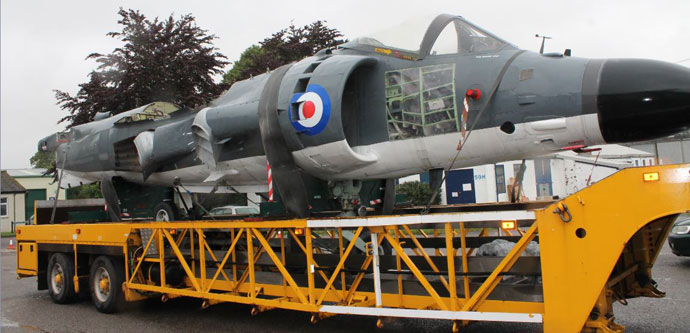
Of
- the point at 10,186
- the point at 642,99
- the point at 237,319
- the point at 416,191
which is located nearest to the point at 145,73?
the point at 416,191

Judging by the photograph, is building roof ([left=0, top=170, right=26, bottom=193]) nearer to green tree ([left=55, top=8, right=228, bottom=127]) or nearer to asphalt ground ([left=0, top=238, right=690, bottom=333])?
green tree ([left=55, top=8, right=228, bottom=127])

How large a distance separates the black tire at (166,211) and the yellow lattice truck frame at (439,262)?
4.40ft

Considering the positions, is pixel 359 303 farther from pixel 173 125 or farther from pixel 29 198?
pixel 29 198

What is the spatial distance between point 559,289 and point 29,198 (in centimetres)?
4331

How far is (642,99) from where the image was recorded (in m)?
4.59

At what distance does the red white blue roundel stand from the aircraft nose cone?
272 centimetres

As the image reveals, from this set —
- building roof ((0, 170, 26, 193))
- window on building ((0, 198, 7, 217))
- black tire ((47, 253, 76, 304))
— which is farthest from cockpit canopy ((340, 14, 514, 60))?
window on building ((0, 198, 7, 217))

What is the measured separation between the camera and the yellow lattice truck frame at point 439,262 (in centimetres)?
407

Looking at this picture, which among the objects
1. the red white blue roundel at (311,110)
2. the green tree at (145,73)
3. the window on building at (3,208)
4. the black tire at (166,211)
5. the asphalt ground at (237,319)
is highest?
the green tree at (145,73)

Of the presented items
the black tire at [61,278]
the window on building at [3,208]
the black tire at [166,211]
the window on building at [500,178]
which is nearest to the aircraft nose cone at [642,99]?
the black tire at [166,211]

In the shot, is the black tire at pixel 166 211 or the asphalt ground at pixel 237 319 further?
the black tire at pixel 166 211

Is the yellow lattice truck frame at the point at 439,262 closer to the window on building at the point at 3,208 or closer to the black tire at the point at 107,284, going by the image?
the black tire at the point at 107,284

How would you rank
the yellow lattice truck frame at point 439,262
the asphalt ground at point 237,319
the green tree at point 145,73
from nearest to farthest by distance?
the yellow lattice truck frame at point 439,262 < the asphalt ground at point 237,319 < the green tree at point 145,73

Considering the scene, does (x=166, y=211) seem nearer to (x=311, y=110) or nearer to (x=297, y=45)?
(x=311, y=110)
